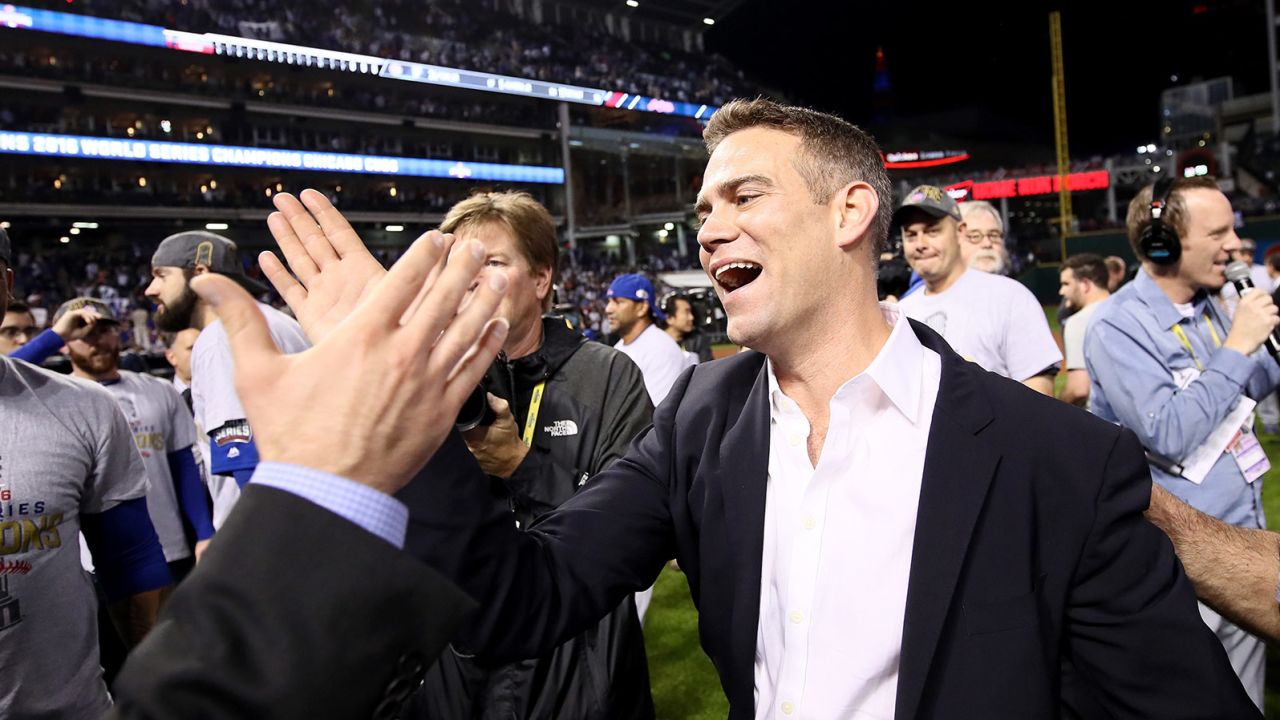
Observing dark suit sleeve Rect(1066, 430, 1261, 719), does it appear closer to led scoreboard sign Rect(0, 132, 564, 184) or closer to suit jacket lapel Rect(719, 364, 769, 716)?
suit jacket lapel Rect(719, 364, 769, 716)

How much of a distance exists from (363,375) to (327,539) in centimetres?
16

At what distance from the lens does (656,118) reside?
5259 centimetres

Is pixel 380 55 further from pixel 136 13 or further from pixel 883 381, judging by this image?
pixel 883 381

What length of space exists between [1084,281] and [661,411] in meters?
5.71

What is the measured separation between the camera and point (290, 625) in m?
0.72

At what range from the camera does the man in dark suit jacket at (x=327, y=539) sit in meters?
0.70

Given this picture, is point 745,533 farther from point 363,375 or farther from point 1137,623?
point 363,375

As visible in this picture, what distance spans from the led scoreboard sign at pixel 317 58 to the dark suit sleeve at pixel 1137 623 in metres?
26.4

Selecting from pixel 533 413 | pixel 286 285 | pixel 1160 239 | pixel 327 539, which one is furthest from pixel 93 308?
pixel 1160 239

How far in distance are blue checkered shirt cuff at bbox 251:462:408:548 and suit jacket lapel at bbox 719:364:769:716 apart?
0.89m

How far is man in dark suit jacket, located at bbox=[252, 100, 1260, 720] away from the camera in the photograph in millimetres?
1330

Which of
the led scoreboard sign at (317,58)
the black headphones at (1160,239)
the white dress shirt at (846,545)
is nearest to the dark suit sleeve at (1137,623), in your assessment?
the white dress shirt at (846,545)

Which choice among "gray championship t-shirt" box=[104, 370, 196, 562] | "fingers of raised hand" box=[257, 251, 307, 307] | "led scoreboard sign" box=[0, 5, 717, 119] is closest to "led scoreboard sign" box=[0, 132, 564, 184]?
"led scoreboard sign" box=[0, 5, 717, 119]

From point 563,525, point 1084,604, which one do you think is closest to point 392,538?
point 563,525
